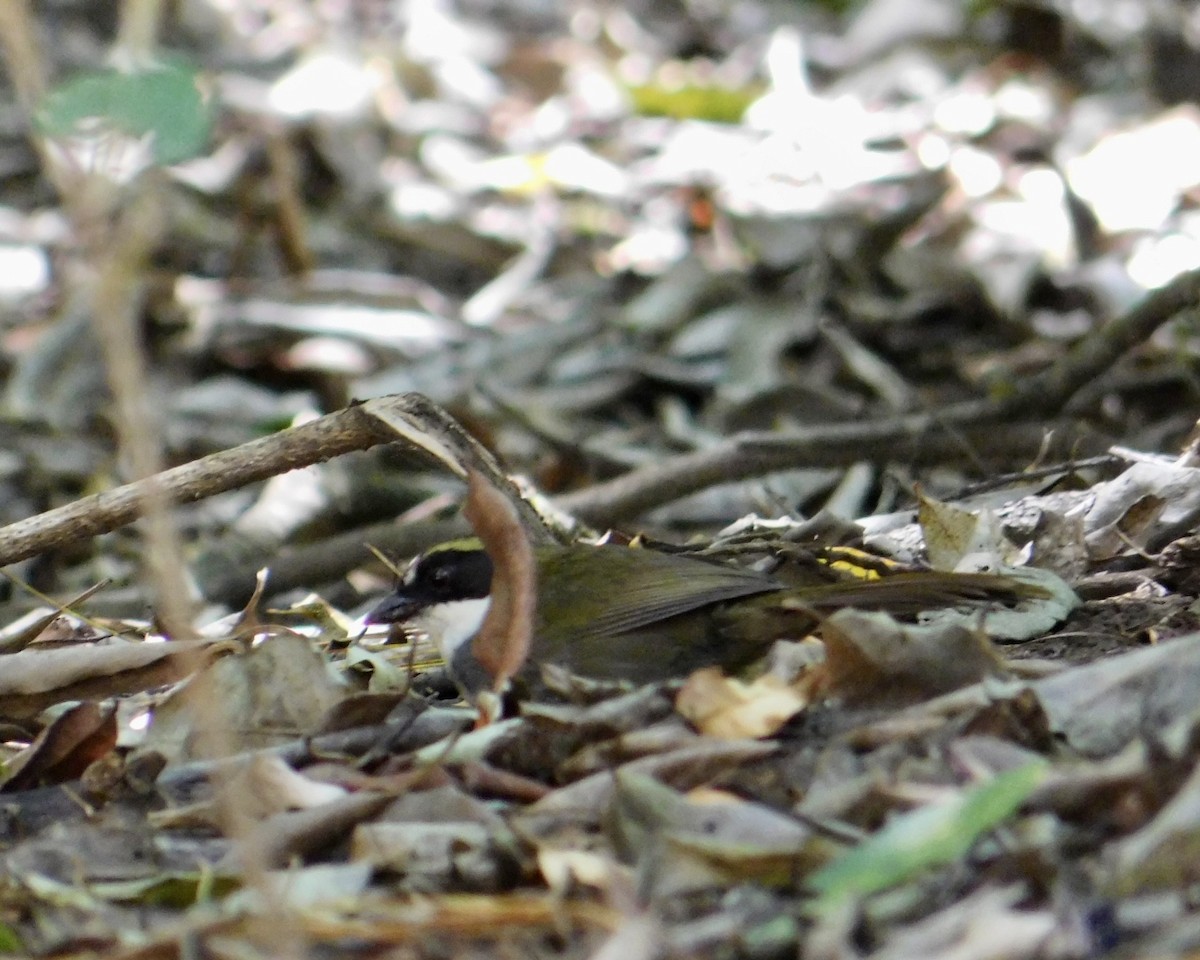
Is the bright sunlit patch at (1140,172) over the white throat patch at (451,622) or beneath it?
beneath

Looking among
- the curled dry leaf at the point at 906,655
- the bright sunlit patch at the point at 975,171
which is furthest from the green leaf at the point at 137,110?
the bright sunlit patch at the point at 975,171

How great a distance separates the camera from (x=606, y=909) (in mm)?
2342

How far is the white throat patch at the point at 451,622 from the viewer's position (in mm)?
3734


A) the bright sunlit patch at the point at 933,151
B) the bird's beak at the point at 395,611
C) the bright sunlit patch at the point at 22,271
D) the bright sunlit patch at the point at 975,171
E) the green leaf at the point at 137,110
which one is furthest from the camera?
the bright sunlit patch at the point at 22,271

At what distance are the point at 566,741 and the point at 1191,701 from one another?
3.33ft

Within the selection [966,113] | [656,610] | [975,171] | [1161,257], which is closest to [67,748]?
[656,610]

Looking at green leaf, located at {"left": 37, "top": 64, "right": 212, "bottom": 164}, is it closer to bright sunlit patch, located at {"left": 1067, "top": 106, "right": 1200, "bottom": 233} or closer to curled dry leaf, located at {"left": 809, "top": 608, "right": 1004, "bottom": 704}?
curled dry leaf, located at {"left": 809, "top": 608, "right": 1004, "bottom": 704}

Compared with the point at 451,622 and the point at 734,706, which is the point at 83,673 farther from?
the point at 734,706

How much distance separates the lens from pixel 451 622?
393 centimetres

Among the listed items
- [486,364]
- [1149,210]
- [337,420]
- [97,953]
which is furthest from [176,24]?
[97,953]

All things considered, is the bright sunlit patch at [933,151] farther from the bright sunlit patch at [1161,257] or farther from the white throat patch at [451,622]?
the white throat patch at [451,622]

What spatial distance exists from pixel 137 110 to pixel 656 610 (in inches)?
76.7

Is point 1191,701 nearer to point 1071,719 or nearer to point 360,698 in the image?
point 1071,719

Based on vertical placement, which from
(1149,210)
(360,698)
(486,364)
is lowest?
(486,364)
